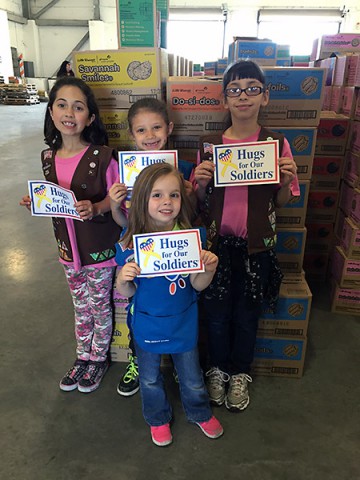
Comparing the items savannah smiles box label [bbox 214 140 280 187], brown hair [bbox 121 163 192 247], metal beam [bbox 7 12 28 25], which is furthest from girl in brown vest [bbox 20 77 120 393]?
metal beam [bbox 7 12 28 25]

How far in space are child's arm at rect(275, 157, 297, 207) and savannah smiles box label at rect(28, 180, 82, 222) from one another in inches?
32.1

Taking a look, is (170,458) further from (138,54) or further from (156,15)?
(156,15)

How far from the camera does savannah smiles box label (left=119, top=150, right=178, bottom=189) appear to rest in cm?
149

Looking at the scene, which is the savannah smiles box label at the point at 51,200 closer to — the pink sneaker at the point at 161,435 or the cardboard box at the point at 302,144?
the pink sneaker at the point at 161,435


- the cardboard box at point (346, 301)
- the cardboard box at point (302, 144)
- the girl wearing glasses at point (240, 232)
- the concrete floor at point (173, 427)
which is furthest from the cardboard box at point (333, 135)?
the girl wearing glasses at point (240, 232)

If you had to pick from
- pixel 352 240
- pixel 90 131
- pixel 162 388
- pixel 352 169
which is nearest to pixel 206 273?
pixel 162 388

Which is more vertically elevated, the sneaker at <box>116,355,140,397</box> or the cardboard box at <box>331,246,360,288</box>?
the cardboard box at <box>331,246,360,288</box>

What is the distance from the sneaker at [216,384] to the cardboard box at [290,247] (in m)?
0.68

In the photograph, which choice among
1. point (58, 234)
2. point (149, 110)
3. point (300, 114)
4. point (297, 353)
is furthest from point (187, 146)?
point (297, 353)

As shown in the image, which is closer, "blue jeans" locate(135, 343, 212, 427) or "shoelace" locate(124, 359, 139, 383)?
"blue jeans" locate(135, 343, 212, 427)

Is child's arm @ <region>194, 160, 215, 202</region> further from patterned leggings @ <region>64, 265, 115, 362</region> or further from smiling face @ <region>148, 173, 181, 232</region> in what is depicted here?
patterned leggings @ <region>64, 265, 115, 362</region>

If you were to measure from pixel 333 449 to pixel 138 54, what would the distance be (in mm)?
1884

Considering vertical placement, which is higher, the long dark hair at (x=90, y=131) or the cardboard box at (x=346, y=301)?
the long dark hair at (x=90, y=131)

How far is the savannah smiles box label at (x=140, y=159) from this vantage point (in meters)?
1.49
